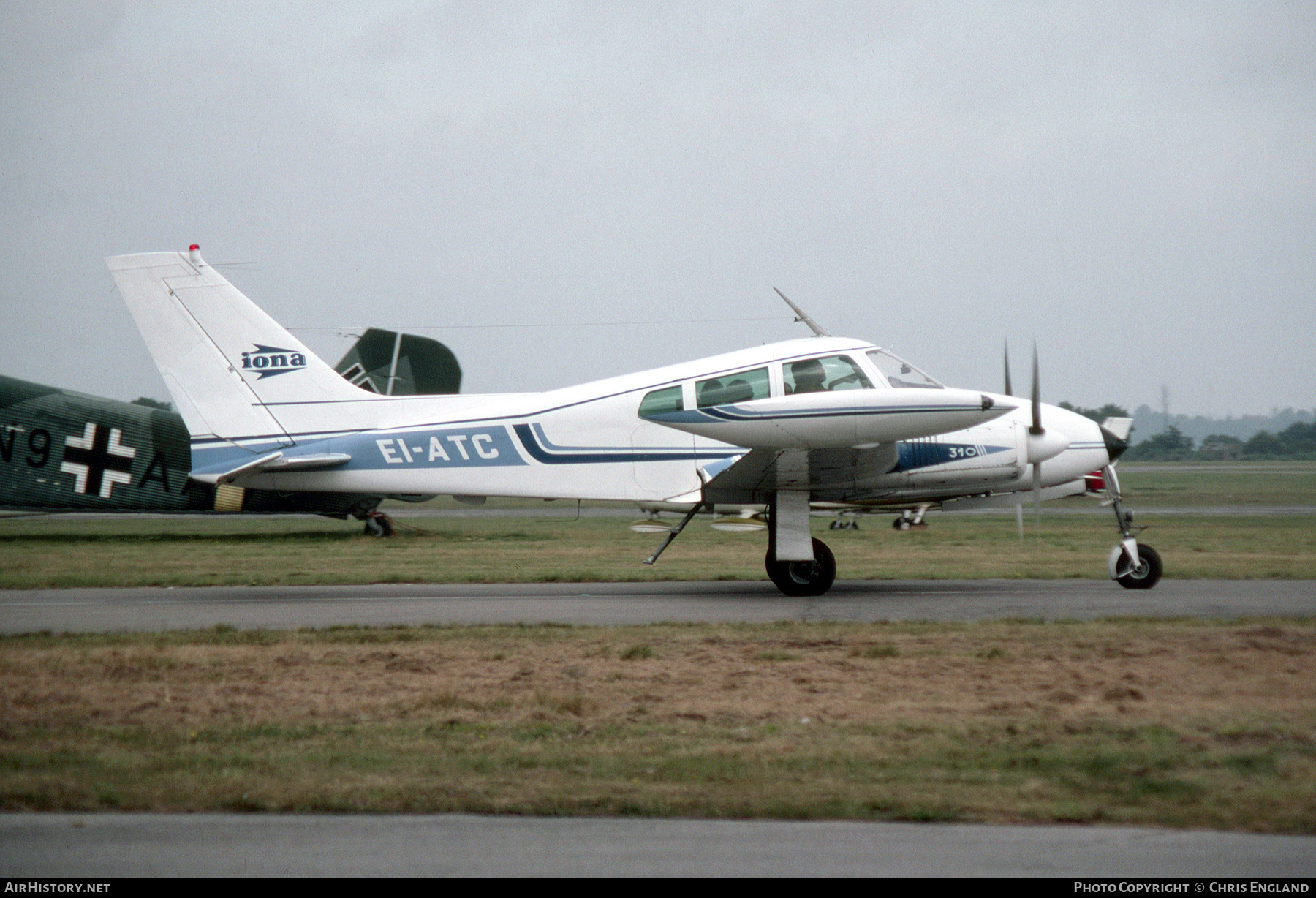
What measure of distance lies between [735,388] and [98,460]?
1867 cm

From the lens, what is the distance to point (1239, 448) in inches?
4542

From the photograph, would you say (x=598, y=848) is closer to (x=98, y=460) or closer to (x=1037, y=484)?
(x=1037, y=484)

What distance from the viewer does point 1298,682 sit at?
7.51 metres

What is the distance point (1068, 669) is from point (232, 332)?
11.4 metres

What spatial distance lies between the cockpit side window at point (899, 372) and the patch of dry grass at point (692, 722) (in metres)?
3.73

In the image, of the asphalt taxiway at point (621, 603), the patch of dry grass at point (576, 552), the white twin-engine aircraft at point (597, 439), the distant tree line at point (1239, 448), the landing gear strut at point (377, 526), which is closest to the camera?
the asphalt taxiway at point (621, 603)

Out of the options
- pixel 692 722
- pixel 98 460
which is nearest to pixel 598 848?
pixel 692 722

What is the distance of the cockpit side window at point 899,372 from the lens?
1323 centimetres

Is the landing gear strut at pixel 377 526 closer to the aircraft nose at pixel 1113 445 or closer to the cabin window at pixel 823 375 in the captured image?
the cabin window at pixel 823 375

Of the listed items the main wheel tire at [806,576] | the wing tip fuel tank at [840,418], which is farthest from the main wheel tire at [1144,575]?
the main wheel tire at [806,576]

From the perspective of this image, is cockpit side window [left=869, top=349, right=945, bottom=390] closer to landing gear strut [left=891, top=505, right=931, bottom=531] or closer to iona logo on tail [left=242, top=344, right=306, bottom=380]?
Result: iona logo on tail [left=242, top=344, right=306, bottom=380]

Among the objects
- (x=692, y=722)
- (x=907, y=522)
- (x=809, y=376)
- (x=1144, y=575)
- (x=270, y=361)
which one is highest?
(x=270, y=361)

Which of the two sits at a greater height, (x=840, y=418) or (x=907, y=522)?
(x=840, y=418)

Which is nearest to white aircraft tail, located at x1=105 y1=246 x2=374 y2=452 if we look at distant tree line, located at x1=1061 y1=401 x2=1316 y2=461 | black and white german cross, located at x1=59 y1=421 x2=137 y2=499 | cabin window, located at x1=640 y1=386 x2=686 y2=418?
cabin window, located at x1=640 y1=386 x2=686 y2=418
